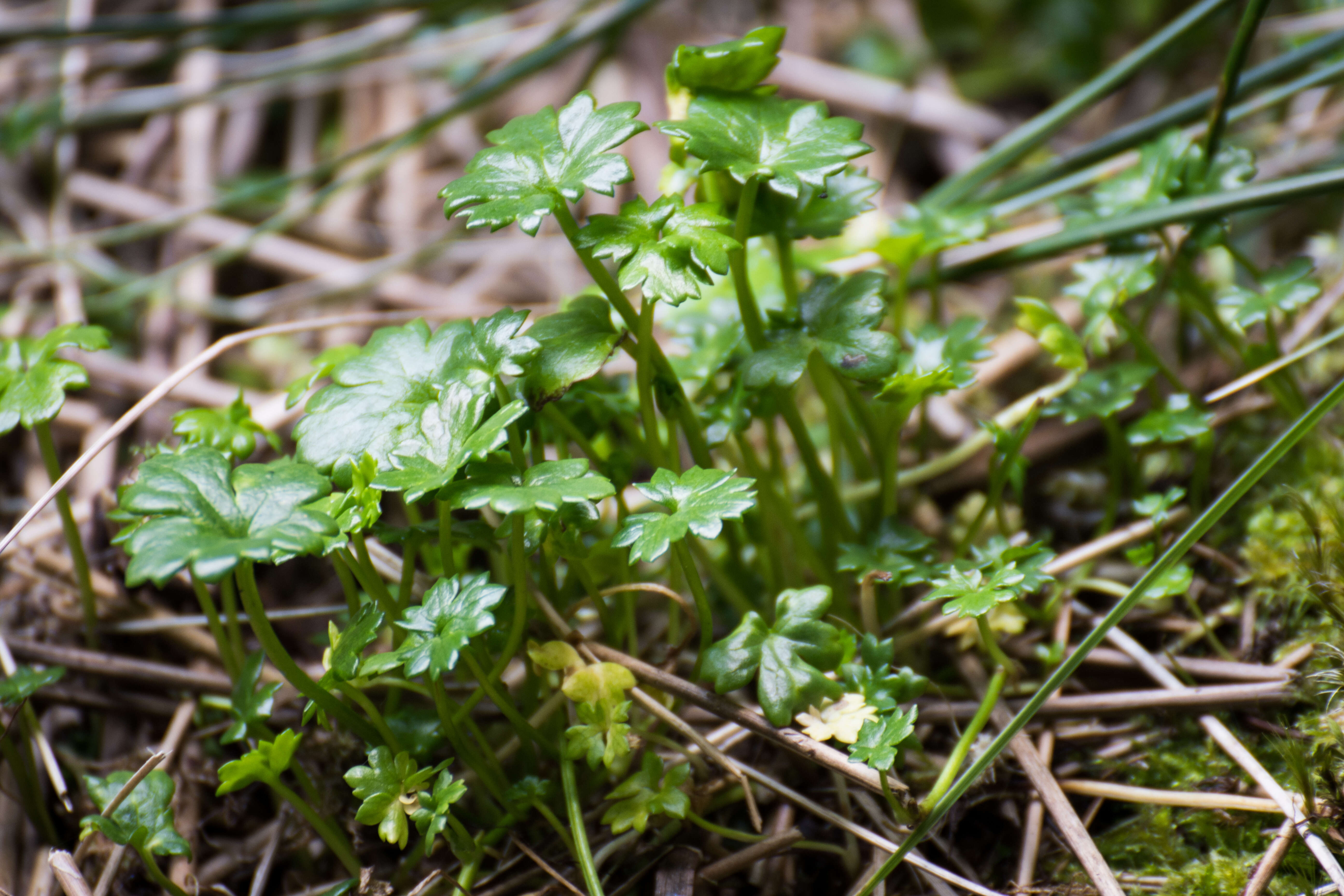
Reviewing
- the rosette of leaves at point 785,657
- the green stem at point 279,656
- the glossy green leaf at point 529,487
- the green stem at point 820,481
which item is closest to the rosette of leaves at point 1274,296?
the green stem at point 820,481

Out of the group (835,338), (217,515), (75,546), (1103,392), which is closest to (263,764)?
(217,515)

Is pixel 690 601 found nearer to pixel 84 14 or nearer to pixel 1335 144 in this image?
pixel 1335 144

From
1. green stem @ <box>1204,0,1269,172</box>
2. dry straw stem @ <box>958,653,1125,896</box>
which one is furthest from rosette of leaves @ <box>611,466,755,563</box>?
green stem @ <box>1204,0,1269,172</box>

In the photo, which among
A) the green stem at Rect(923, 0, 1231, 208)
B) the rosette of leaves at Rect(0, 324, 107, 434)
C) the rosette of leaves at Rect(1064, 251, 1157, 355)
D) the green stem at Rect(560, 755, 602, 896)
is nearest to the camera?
the green stem at Rect(560, 755, 602, 896)

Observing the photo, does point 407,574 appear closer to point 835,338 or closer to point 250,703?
point 250,703

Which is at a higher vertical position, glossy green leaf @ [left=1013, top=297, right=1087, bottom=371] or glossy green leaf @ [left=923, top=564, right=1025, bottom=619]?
glossy green leaf @ [left=1013, top=297, right=1087, bottom=371]

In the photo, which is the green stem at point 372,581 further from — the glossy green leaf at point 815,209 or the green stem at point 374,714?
the glossy green leaf at point 815,209

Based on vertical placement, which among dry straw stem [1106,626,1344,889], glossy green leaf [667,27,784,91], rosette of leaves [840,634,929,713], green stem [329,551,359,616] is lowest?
dry straw stem [1106,626,1344,889]

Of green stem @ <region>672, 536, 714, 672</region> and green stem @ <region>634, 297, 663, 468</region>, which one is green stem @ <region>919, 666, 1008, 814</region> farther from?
green stem @ <region>634, 297, 663, 468</region>
